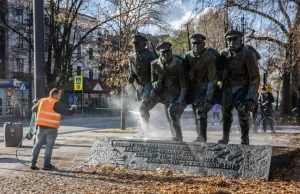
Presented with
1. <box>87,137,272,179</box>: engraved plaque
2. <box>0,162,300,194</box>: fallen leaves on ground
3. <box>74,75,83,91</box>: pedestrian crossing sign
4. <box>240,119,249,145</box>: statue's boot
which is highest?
<box>74,75,83,91</box>: pedestrian crossing sign

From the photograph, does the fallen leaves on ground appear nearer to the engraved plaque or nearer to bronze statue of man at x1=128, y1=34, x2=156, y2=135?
the engraved plaque

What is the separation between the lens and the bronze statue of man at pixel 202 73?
7.62 m

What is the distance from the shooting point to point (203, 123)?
7.98m

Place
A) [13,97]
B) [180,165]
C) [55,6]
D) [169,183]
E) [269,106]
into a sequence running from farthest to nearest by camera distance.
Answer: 1. [13,97]
2. [55,6]
3. [269,106]
4. [180,165]
5. [169,183]

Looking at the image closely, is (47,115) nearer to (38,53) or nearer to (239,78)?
(239,78)

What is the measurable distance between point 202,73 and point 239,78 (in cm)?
71

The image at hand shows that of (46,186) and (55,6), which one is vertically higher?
(55,6)

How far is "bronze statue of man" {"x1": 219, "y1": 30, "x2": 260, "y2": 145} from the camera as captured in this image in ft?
24.2

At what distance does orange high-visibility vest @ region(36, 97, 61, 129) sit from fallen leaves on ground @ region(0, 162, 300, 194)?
1008 millimetres

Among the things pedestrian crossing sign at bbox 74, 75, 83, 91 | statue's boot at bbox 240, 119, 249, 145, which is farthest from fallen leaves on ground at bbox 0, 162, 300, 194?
pedestrian crossing sign at bbox 74, 75, 83, 91

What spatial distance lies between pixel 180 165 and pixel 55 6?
83.6ft

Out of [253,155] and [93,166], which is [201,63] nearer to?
[253,155]

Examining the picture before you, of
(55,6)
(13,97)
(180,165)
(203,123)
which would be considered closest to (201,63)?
(203,123)

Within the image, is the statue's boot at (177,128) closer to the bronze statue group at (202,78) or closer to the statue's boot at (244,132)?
the bronze statue group at (202,78)
